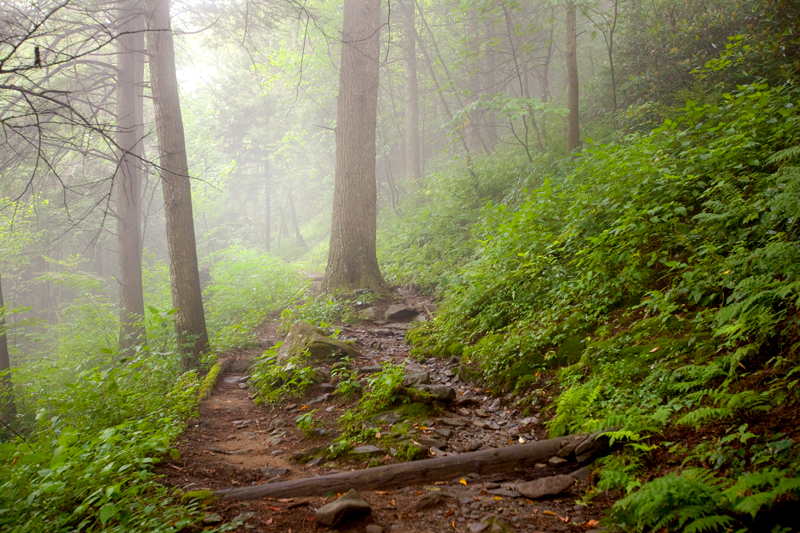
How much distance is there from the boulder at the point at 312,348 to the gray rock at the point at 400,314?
6.91 ft

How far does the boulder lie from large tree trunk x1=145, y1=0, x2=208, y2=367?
2118 millimetres

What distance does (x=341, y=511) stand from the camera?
2.66m

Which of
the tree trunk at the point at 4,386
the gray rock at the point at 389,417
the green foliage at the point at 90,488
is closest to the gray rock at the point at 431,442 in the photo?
the gray rock at the point at 389,417

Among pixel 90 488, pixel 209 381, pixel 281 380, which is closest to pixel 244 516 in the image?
pixel 90 488

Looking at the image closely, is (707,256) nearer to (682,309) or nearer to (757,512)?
(682,309)

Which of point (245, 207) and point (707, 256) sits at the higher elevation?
point (245, 207)

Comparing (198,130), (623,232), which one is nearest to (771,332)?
(623,232)

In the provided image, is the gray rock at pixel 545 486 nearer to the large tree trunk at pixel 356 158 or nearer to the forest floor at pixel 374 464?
the forest floor at pixel 374 464

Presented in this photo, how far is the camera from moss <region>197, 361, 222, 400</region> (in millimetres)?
5902

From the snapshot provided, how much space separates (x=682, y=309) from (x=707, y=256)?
560 mm

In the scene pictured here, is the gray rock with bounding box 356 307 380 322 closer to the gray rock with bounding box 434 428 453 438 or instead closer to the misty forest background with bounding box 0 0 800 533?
the misty forest background with bounding box 0 0 800 533

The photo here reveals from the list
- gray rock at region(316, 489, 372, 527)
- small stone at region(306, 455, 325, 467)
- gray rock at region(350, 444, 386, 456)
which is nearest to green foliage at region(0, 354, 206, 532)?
gray rock at region(316, 489, 372, 527)

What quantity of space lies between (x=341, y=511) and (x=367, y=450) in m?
1.08

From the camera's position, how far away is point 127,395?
4.68 metres
